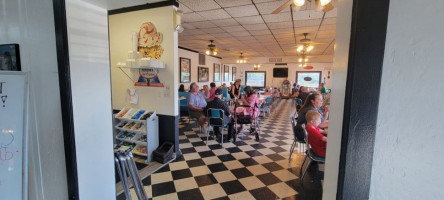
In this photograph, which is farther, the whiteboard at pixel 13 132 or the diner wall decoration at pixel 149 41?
the diner wall decoration at pixel 149 41

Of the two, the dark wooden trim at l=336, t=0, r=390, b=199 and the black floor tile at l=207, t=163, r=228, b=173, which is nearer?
the dark wooden trim at l=336, t=0, r=390, b=199

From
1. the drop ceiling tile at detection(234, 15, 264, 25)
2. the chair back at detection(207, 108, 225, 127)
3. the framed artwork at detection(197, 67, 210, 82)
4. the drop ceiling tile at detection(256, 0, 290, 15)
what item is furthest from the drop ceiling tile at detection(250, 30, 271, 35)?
the framed artwork at detection(197, 67, 210, 82)

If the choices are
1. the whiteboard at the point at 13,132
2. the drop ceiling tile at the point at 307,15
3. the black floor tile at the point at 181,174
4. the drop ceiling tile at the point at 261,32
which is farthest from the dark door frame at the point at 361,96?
the drop ceiling tile at the point at 261,32

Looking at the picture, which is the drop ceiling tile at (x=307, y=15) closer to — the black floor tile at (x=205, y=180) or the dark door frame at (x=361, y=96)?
the black floor tile at (x=205, y=180)

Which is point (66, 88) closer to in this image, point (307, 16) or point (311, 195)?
point (311, 195)

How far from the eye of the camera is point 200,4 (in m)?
3.03

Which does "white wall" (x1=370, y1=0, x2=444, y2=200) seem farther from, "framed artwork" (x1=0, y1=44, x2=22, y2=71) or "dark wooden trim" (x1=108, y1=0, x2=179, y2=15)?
"dark wooden trim" (x1=108, y1=0, x2=179, y2=15)

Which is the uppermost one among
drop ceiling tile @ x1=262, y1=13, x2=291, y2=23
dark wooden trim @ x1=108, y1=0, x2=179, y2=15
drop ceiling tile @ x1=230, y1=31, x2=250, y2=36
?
drop ceiling tile @ x1=230, y1=31, x2=250, y2=36

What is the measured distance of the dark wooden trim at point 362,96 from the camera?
0.54 meters

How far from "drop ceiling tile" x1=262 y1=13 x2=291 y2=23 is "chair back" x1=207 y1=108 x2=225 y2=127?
1928 millimetres

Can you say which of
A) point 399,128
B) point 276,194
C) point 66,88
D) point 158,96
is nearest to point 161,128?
point 158,96

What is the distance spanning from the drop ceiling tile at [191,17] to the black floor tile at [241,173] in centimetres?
274

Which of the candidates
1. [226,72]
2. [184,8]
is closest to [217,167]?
[184,8]

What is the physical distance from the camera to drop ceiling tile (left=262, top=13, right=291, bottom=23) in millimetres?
3496
